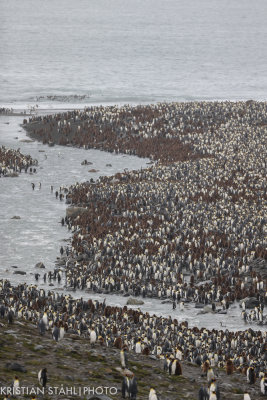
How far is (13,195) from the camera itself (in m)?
49.0

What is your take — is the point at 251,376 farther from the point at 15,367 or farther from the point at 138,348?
the point at 15,367

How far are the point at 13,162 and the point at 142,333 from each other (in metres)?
32.4

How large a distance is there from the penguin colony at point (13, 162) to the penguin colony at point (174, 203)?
24.7 ft

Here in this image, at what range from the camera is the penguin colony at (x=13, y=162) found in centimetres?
5510

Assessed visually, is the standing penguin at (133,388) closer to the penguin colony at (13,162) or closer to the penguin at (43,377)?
the penguin at (43,377)

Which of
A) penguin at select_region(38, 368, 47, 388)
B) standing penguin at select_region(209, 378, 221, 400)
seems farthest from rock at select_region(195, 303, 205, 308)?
penguin at select_region(38, 368, 47, 388)

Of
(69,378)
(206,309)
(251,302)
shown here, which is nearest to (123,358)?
(69,378)

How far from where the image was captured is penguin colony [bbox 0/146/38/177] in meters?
55.1

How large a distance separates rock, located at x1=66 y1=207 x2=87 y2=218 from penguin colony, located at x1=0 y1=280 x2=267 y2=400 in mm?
12486

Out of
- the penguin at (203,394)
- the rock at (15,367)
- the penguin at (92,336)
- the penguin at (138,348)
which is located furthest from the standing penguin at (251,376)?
the rock at (15,367)

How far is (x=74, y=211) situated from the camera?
44250 mm

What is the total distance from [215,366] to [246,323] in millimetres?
6350

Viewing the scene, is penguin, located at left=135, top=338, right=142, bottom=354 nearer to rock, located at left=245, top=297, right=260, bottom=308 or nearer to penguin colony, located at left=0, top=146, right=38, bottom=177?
rock, located at left=245, top=297, right=260, bottom=308

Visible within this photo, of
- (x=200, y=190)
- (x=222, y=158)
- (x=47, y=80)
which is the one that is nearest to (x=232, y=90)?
(x=47, y=80)
